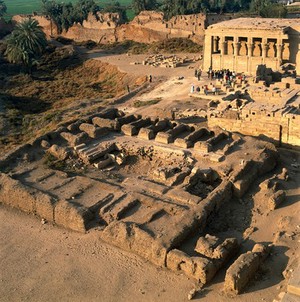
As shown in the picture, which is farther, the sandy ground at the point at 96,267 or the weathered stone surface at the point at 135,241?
the weathered stone surface at the point at 135,241

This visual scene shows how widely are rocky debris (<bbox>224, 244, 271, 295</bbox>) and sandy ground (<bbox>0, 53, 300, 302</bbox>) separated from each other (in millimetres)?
221

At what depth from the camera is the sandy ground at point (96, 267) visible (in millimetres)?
12734

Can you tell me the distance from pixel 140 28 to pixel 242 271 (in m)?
45.7

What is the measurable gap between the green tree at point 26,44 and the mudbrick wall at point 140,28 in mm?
11582

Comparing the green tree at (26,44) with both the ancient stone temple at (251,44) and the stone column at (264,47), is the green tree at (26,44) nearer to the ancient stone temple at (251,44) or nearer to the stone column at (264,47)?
the ancient stone temple at (251,44)

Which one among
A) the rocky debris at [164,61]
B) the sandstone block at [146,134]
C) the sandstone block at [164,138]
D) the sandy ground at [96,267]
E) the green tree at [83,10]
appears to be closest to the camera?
the sandy ground at [96,267]

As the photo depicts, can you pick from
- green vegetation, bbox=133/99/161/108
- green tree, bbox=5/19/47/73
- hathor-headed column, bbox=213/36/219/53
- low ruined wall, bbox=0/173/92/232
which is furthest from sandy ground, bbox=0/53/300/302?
green tree, bbox=5/19/47/73

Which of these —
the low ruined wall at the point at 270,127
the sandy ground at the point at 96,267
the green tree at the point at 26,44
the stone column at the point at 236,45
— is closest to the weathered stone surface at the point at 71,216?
the sandy ground at the point at 96,267

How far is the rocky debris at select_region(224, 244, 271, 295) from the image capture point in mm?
12336

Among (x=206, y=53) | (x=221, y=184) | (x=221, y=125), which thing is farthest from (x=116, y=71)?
(x=221, y=184)

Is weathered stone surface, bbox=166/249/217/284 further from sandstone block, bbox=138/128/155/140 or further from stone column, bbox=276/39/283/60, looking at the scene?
stone column, bbox=276/39/283/60

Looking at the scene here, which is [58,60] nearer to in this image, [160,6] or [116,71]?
[116,71]

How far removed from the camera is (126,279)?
1334 cm

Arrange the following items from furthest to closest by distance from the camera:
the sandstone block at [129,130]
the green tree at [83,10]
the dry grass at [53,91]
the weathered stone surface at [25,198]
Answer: the green tree at [83,10] < the dry grass at [53,91] < the sandstone block at [129,130] < the weathered stone surface at [25,198]
